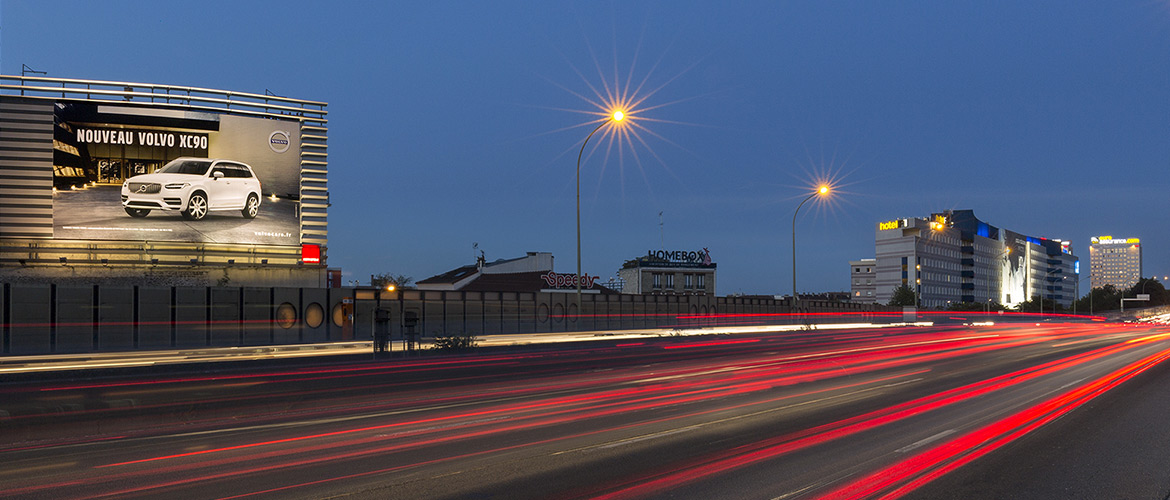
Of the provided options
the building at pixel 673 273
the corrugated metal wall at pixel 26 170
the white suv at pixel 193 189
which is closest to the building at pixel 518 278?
the building at pixel 673 273

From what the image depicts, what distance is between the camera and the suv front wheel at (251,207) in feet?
170

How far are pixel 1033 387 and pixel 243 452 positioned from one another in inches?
668

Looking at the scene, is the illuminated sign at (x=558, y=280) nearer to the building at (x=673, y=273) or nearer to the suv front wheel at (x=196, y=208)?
the building at (x=673, y=273)

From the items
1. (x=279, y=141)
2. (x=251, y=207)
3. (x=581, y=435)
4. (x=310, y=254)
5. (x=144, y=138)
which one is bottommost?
(x=581, y=435)

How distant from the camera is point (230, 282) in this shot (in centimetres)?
5134

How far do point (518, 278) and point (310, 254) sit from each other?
57.3m

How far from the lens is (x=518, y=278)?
110062 mm

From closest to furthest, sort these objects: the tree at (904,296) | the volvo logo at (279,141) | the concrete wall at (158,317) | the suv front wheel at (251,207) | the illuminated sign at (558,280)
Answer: the concrete wall at (158,317) → the suv front wheel at (251,207) → the volvo logo at (279,141) → the illuminated sign at (558,280) → the tree at (904,296)

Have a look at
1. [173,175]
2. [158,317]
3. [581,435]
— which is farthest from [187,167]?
[581,435]

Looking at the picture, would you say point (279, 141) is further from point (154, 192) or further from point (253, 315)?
point (253, 315)

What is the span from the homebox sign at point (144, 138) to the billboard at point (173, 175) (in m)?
0.06

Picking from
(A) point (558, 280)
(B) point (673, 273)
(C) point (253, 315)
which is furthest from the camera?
(B) point (673, 273)

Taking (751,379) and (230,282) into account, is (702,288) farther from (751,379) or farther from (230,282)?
(751,379)

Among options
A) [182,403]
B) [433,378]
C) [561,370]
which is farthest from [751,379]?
[182,403]
